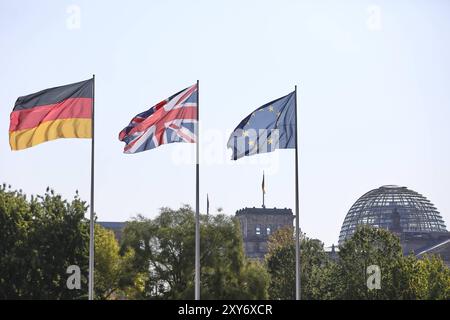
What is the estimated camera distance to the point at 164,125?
4944 cm

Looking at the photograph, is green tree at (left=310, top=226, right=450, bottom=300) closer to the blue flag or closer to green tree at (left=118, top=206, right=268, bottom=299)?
green tree at (left=118, top=206, right=268, bottom=299)

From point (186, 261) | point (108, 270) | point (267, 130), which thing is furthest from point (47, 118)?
point (108, 270)

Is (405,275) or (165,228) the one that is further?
(405,275)

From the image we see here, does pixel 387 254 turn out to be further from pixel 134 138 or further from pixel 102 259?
pixel 134 138

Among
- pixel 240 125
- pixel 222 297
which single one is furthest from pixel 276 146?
pixel 222 297

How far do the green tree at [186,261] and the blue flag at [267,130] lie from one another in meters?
24.9

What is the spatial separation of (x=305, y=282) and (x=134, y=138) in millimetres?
46636

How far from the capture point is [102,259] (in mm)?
82000

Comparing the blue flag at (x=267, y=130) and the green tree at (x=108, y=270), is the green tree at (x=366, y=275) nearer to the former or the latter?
the green tree at (x=108, y=270)

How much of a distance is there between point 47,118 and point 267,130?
34.0 feet

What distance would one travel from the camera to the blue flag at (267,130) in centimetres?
4897

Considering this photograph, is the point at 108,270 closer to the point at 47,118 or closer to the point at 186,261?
the point at 186,261
